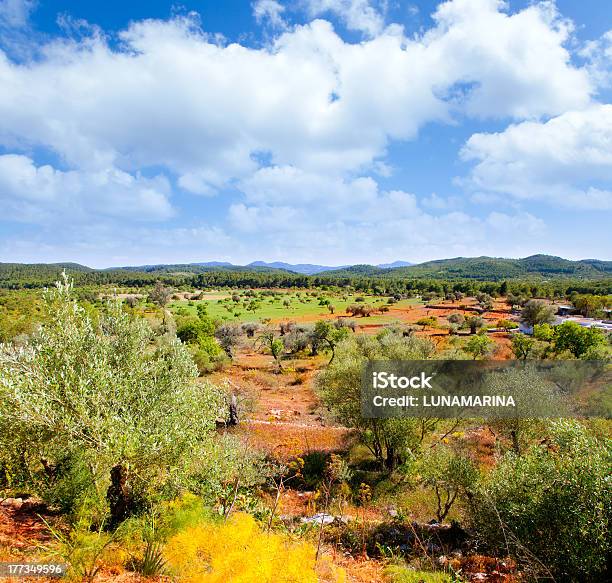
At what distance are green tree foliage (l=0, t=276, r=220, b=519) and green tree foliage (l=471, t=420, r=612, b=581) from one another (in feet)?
31.8

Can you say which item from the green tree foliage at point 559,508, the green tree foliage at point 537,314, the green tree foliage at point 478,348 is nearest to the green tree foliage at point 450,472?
the green tree foliage at point 559,508

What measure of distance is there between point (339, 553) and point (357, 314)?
92846mm

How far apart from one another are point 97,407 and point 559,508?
1448 cm

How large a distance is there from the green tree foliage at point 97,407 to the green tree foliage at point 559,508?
970cm

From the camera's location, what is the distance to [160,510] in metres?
11.3

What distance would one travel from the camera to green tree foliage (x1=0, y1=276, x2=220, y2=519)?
9289 millimetres

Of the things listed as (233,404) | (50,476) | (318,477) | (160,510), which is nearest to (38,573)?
(160,510)

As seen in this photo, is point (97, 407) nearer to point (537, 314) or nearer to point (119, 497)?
point (119, 497)

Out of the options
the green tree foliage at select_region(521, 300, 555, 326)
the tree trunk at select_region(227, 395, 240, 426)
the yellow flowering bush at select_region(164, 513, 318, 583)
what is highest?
the yellow flowering bush at select_region(164, 513, 318, 583)

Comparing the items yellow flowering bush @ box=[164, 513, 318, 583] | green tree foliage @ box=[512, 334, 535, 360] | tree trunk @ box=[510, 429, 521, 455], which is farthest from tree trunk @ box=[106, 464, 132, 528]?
green tree foliage @ box=[512, 334, 535, 360]

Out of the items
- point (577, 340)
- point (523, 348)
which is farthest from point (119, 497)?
Answer: point (577, 340)

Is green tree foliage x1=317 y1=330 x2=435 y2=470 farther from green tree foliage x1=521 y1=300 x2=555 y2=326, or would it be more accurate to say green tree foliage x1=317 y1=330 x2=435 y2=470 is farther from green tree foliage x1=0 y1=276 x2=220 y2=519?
green tree foliage x1=521 y1=300 x2=555 y2=326

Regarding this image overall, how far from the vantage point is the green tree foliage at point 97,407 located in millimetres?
9289

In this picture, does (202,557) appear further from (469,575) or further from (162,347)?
(469,575)
